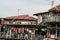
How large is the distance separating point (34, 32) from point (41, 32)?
69.5 inches

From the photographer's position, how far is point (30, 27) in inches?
1799

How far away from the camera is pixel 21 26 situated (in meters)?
46.2

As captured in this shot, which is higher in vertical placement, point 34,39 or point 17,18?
point 17,18

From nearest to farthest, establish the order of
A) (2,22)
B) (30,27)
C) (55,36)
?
(55,36)
(30,27)
(2,22)

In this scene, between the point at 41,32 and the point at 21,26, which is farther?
the point at 21,26

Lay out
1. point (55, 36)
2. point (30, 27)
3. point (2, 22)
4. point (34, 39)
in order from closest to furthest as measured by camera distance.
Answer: point (55, 36)
point (34, 39)
point (30, 27)
point (2, 22)

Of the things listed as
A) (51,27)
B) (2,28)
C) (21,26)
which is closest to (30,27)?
(21,26)

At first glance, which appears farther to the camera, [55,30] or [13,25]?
[13,25]

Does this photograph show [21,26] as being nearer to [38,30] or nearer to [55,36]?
[38,30]

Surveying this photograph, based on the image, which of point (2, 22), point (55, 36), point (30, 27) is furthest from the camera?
point (2, 22)

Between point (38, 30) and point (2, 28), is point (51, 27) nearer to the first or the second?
point (38, 30)

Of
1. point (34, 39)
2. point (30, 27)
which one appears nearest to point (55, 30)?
point (34, 39)

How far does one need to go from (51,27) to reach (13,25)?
10380 millimetres

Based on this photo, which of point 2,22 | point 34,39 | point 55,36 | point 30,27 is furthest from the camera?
point 2,22
